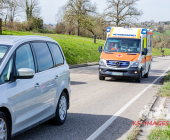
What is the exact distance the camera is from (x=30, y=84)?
15.1 feet

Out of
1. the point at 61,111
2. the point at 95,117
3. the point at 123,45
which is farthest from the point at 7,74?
the point at 123,45

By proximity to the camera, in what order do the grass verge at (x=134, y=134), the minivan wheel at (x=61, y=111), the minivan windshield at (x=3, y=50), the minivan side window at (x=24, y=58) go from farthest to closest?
the minivan wheel at (x=61, y=111)
the grass verge at (x=134, y=134)
the minivan side window at (x=24, y=58)
the minivan windshield at (x=3, y=50)

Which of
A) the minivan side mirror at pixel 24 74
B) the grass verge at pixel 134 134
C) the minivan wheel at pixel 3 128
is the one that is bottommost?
the grass verge at pixel 134 134

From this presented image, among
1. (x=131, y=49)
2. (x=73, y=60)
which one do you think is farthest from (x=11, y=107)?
(x=73, y=60)

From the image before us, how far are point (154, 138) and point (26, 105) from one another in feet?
7.18

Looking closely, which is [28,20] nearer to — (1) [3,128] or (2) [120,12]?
(2) [120,12]

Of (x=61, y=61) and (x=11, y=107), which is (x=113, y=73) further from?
(x=11, y=107)

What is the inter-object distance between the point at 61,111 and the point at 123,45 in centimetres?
933

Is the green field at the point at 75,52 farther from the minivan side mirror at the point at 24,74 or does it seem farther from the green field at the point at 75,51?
the minivan side mirror at the point at 24,74

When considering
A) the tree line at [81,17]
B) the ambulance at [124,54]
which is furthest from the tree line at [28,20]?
the ambulance at [124,54]

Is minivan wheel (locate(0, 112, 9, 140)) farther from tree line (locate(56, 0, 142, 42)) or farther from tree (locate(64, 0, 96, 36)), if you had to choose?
tree (locate(64, 0, 96, 36))

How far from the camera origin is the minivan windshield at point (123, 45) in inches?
577

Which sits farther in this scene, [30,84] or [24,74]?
[30,84]

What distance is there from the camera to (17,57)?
177 inches
